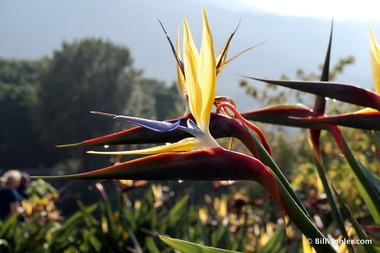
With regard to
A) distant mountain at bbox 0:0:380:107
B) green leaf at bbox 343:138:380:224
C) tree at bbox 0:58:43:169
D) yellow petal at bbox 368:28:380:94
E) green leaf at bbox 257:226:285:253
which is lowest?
tree at bbox 0:58:43:169

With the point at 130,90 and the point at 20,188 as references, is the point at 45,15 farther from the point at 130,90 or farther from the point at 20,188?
the point at 20,188

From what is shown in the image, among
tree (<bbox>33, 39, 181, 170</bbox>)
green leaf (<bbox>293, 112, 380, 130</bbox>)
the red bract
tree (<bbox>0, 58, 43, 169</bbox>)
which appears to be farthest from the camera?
tree (<bbox>0, 58, 43, 169</bbox>)

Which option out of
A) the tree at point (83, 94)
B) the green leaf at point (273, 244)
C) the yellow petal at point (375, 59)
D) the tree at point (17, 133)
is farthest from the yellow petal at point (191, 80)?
the tree at point (17, 133)

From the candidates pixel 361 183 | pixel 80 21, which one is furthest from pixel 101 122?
pixel 80 21

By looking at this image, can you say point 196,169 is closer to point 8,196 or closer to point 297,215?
point 297,215

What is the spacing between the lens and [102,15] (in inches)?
5143

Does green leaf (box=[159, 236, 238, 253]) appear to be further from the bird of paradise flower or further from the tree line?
the tree line

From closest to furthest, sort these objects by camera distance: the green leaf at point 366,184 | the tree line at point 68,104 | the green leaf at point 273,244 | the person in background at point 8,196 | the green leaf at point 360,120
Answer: the green leaf at point 360,120
the green leaf at point 366,184
the green leaf at point 273,244
the person in background at point 8,196
the tree line at point 68,104

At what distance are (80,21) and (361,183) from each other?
5129 inches

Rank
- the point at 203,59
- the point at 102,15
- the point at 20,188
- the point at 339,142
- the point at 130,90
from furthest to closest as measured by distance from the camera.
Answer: the point at 102,15
the point at 130,90
the point at 20,188
the point at 339,142
the point at 203,59

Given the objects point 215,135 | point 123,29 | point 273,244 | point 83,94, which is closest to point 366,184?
point 215,135

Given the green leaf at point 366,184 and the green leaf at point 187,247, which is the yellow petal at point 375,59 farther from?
the green leaf at point 187,247

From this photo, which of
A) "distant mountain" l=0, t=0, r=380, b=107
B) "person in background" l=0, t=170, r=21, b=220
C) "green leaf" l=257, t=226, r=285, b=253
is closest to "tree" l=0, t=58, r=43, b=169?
"person in background" l=0, t=170, r=21, b=220

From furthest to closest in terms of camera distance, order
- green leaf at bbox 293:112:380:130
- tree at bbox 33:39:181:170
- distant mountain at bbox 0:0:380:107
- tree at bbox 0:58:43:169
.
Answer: distant mountain at bbox 0:0:380:107
tree at bbox 0:58:43:169
tree at bbox 33:39:181:170
green leaf at bbox 293:112:380:130
